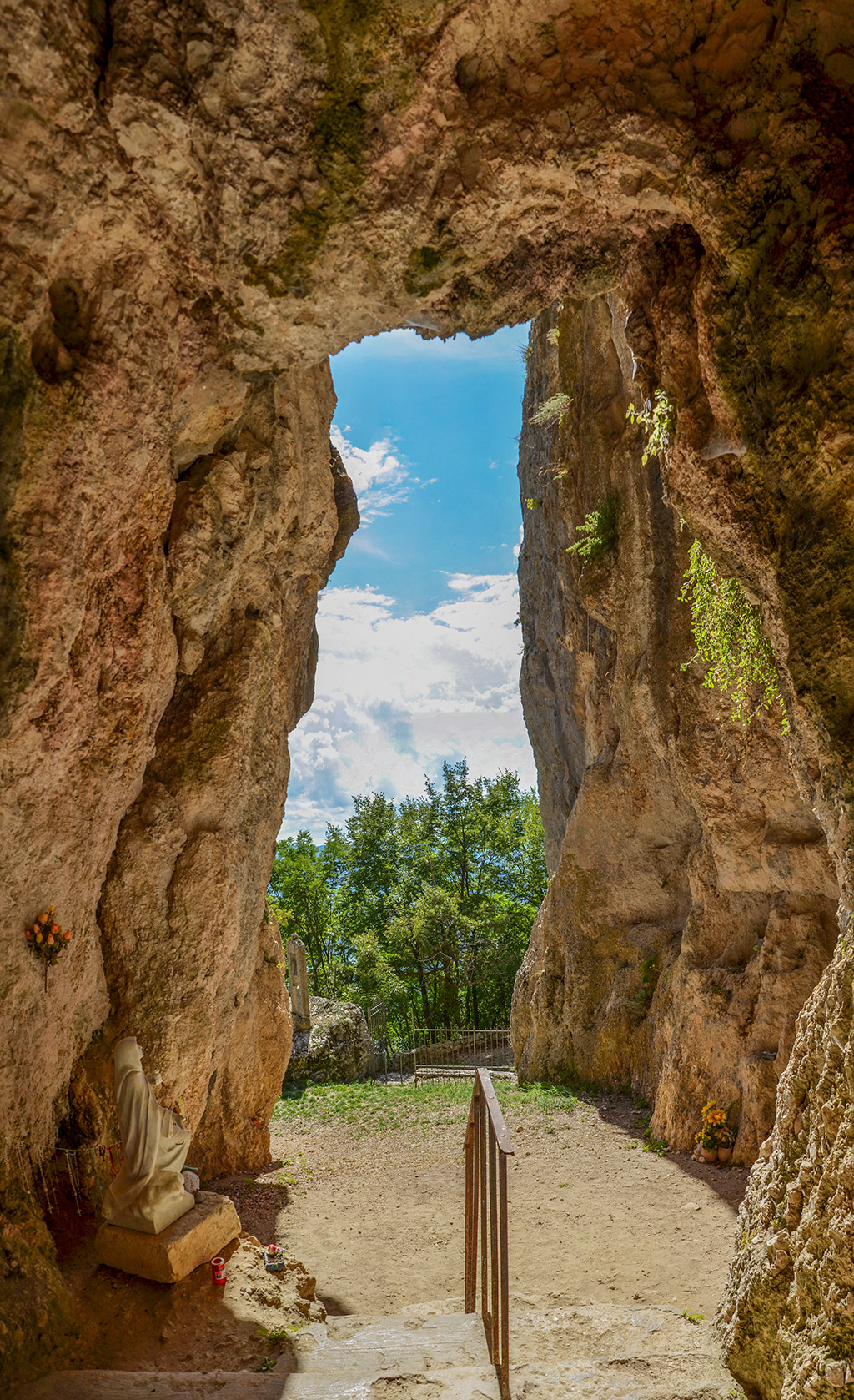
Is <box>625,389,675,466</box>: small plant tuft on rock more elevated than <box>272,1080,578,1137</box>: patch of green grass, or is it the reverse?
<box>625,389,675,466</box>: small plant tuft on rock

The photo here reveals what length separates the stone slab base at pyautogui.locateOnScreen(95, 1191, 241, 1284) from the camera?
5375mm

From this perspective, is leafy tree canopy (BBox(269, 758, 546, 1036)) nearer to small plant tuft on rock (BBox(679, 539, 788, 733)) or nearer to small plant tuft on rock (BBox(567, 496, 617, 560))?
small plant tuft on rock (BBox(567, 496, 617, 560))

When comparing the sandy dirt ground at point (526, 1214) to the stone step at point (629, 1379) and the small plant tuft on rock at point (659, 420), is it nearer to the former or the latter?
the stone step at point (629, 1379)

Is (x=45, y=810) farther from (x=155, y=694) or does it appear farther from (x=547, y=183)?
(x=547, y=183)

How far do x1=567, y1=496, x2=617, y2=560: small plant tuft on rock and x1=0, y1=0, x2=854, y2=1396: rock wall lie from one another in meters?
7.34

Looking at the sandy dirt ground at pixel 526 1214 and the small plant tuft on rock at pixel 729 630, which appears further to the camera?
the sandy dirt ground at pixel 526 1214

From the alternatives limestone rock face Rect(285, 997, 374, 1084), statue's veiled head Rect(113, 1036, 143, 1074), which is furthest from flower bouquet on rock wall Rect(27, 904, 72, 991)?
limestone rock face Rect(285, 997, 374, 1084)

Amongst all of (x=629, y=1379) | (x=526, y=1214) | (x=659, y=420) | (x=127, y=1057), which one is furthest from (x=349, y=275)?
(x=526, y=1214)

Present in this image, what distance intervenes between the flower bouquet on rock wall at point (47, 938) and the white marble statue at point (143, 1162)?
0.89 metres

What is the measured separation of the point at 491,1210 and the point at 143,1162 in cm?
253

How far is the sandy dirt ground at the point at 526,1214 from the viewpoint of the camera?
7.05 m

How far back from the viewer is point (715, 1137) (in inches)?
378

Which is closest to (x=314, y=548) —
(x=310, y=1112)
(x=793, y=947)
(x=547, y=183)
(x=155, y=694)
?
(x=155, y=694)

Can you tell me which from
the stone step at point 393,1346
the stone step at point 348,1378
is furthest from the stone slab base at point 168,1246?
the stone step at point 348,1378
